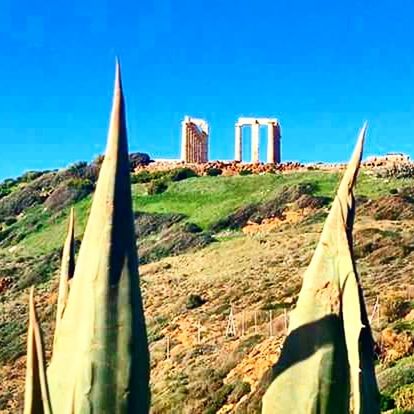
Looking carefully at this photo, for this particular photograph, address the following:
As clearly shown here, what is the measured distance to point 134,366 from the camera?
64.2 inches

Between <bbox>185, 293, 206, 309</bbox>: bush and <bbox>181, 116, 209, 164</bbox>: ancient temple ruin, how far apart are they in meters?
25.9

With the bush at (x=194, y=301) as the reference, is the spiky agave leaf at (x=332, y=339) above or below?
below

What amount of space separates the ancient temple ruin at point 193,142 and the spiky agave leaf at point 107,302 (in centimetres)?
4673

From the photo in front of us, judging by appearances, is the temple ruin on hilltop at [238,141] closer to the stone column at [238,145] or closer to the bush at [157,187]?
the stone column at [238,145]

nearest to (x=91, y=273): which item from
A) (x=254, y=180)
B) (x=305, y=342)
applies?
(x=305, y=342)

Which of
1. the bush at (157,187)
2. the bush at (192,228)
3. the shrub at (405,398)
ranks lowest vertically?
the shrub at (405,398)

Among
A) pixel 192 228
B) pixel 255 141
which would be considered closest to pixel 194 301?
pixel 192 228

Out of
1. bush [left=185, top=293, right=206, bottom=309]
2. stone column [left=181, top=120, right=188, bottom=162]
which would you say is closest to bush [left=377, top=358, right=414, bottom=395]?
bush [left=185, top=293, right=206, bottom=309]

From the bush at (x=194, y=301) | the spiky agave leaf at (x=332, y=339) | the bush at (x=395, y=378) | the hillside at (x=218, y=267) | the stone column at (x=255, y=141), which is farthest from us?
the stone column at (x=255, y=141)

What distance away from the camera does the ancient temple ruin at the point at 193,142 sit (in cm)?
4897

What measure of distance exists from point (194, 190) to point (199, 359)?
2257 centimetres

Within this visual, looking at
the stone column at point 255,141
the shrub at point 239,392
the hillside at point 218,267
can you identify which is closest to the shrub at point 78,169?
the hillside at point 218,267

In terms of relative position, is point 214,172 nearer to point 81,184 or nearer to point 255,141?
point 81,184

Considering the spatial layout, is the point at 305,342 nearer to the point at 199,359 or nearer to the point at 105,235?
the point at 105,235
